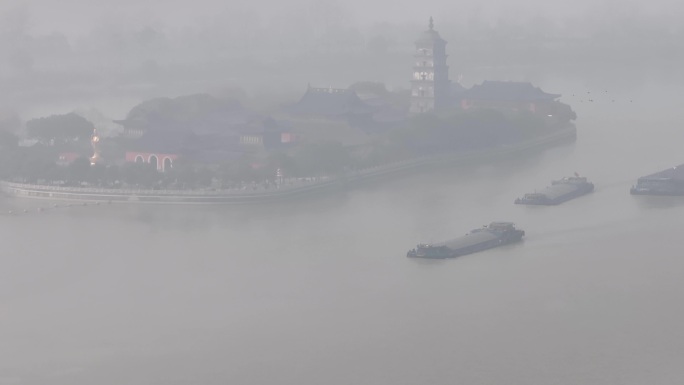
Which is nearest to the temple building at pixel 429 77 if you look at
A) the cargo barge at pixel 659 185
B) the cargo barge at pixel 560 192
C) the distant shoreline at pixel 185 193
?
the distant shoreline at pixel 185 193

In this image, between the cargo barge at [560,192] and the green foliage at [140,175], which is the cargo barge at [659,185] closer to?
the cargo barge at [560,192]

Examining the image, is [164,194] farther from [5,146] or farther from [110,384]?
[110,384]

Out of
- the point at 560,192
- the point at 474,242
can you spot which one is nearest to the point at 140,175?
the point at 560,192

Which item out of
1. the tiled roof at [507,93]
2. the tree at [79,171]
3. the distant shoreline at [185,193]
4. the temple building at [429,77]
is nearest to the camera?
the distant shoreline at [185,193]

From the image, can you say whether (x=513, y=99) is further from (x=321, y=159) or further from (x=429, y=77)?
(x=321, y=159)

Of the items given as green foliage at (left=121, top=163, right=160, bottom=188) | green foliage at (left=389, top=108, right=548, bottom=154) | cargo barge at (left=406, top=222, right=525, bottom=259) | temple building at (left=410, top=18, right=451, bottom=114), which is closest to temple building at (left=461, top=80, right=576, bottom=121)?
temple building at (left=410, top=18, right=451, bottom=114)

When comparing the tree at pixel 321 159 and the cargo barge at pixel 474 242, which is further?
the tree at pixel 321 159
